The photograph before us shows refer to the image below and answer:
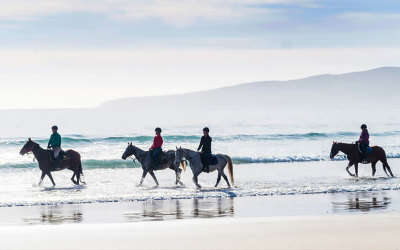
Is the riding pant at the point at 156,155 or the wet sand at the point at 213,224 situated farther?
the riding pant at the point at 156,155

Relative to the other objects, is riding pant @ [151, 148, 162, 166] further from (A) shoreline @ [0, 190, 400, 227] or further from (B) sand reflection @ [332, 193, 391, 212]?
(B) sand reflection @ [332, 193, 391, 212]

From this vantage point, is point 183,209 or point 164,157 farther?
point 164,157

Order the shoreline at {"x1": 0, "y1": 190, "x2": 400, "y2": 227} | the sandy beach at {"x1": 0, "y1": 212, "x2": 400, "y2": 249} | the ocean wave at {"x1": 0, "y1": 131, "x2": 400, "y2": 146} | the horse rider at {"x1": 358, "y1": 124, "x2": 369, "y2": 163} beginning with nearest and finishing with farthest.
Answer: the sandy beach at {"x1": 0, "y1": 212, "x2": 400, "y2": 249}, the shoreline at {"x1": 0, "y1": 190, "x2": 400, "y2": 227}, the horse rider at {"x1": 358, "y1": 124, "x2": 369, "y2": 163}, the ocean wave at {"x1": 0, "y1": 131, "x2": 400, "y2": 146}

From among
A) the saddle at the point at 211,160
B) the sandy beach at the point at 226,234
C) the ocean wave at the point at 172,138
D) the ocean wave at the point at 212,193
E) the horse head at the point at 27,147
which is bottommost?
the sandy beach at the point at 226,234

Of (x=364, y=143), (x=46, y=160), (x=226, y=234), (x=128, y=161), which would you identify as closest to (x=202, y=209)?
(x=226, y=234)

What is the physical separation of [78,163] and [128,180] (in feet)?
7.78

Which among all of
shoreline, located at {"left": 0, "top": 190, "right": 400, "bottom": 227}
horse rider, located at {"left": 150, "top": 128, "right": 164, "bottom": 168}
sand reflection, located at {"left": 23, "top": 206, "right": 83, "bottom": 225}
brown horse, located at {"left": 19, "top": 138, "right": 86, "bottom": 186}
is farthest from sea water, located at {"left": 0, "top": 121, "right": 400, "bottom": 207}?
sand reflection, located at {"left": 23, "top": 206, "right": 83, "bottom": 225}

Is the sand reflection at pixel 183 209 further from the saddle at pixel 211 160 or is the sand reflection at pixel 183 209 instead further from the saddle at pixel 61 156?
the saddle at pixel 61 156

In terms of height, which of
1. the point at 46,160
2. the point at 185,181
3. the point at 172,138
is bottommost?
the point at 185,181

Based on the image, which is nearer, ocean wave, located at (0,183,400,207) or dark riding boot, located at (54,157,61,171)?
ocean wave, located at (0,183,400,207)

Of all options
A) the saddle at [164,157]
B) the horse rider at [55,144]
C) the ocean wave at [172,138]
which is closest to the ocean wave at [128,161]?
the horse rider at [55,144]

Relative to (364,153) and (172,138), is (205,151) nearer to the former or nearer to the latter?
(364,153)

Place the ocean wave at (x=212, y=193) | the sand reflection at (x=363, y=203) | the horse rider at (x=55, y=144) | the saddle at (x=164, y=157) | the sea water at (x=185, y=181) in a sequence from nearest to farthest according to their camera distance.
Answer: the sand reflection at (x=363, y=203), the ocean wave at (x=212, y=193), the sea water at (x=185, y=181), the saddle at (x=164, y=157), the horse rider at (x=55, y=144)

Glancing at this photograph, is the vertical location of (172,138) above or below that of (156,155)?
above
